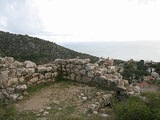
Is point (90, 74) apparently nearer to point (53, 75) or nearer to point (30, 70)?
point (53, 75)

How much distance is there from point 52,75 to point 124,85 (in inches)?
129

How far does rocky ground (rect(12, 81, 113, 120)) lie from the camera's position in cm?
869

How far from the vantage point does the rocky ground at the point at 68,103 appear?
8.69m

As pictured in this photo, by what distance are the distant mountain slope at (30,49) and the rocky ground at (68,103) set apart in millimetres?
36472

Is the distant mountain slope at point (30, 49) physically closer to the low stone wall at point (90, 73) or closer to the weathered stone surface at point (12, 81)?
the low stone wall at point (90, 73)

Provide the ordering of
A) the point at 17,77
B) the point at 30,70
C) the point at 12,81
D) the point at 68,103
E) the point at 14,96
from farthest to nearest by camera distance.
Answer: the point at 30,70 → the point at 17,77 → the point at 12,81 → the point at 14,96 → the point at 68,103

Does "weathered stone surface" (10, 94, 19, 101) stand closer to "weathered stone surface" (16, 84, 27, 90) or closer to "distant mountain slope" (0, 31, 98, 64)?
"weathered stone surface" (16, 84, 27, 90)

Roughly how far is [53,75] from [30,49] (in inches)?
1696

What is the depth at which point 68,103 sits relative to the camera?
9742 mm

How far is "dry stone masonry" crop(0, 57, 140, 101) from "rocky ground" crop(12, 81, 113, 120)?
1.41ft

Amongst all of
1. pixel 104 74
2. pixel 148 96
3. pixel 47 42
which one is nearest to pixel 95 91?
pixel 104 74

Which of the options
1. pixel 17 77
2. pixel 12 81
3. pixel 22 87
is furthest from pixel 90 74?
pixel 12 81

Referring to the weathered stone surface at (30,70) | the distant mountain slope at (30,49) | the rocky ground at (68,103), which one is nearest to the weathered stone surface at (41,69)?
the weathered stone surface at (30,70)

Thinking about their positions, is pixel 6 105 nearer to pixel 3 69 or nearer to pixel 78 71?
pixel 3 69
